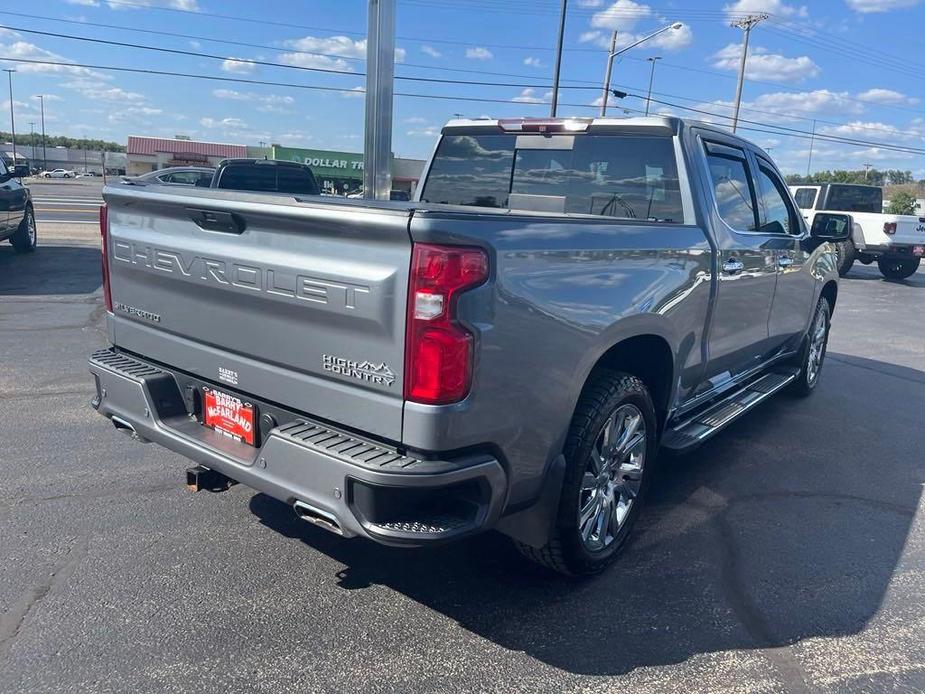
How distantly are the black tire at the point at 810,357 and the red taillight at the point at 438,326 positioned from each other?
4.79 metres

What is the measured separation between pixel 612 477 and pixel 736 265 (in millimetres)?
1636

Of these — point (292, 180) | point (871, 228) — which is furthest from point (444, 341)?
point (871, 228)

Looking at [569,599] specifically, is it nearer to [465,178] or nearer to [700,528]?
[700,528]

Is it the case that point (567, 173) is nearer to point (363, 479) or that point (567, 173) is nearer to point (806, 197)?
point (363, 479)

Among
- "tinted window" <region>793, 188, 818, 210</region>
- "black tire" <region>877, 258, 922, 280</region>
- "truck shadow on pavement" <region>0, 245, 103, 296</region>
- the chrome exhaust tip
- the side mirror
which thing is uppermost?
"tinted window" <region>793, 188, 818, 210</region>

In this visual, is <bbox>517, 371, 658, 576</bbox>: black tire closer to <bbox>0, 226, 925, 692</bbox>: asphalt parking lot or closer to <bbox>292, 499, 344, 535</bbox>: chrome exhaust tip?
<bbox>0, 226, 925, 692</bbox>: asphalt parking lot

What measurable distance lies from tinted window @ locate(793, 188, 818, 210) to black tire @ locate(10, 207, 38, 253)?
678 inches

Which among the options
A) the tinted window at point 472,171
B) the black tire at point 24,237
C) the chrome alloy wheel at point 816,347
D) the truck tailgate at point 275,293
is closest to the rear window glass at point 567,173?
the tinted window at point 472,171

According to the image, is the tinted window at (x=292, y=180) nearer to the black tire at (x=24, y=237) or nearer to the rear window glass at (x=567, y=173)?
the black tire at (x=24, y=237)

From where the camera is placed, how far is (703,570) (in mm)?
3551

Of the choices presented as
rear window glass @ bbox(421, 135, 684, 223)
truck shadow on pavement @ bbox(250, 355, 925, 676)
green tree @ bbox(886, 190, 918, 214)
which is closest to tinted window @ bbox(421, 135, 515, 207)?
rear window glass @ bbox(421, 135, 684, 223)

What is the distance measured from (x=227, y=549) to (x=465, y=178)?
2845mm

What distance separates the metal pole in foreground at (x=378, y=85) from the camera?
7.15m

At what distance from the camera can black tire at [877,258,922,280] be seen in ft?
59.3
